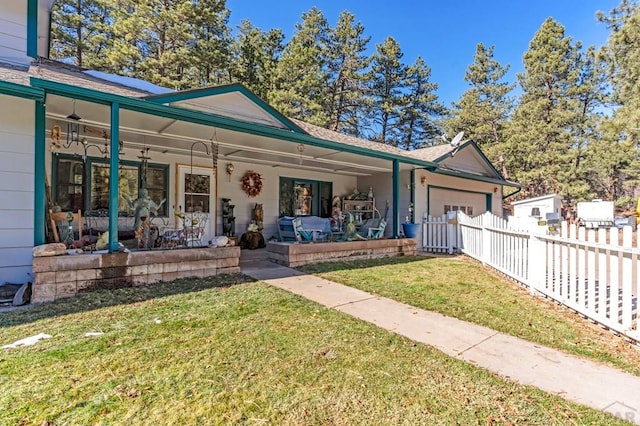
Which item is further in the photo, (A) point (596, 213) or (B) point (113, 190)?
(A) point (596, 213)

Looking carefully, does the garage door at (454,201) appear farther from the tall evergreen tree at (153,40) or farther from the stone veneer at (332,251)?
the tall evergreen tree at (153,40)

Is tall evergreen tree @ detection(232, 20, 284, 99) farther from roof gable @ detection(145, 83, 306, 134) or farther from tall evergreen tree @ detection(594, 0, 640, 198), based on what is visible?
tall evergreen tree @ detection(594, 0, 640, 198)

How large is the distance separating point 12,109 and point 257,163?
603 centimetres

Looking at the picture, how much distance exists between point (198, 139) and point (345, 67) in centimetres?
1875

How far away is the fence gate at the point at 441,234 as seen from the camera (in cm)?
988

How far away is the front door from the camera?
8812 millimetres

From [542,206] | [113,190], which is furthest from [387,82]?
[113,190]

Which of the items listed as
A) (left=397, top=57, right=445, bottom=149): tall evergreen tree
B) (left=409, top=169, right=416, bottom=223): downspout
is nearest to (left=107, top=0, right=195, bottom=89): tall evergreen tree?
(left=409, top=169, right=416, bottom=223): downspout

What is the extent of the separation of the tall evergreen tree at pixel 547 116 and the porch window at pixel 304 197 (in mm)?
17619

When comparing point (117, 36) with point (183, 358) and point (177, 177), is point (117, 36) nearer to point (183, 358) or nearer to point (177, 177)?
point (177, 177)

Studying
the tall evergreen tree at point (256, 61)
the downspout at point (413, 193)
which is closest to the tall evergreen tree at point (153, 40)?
the tall evergreen tree at point (256, 61)

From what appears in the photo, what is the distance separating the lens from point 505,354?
2949mm

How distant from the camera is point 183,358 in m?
2.67

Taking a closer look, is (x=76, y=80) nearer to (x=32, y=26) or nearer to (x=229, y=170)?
(x=32, y=26)
